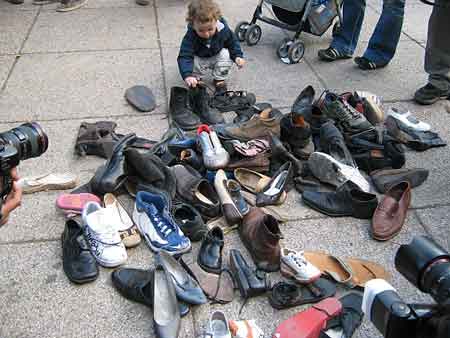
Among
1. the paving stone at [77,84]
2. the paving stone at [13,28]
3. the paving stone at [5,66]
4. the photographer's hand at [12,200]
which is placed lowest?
the paving stone at [13,28]

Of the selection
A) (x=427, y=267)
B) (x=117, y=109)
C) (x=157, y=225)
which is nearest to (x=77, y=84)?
(x=117, y=109)

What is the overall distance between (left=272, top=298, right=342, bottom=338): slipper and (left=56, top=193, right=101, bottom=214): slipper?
130 cm

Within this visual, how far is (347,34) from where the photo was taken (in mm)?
4691

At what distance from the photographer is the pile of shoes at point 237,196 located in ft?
7.80

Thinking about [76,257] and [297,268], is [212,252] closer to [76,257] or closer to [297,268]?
[297,268]

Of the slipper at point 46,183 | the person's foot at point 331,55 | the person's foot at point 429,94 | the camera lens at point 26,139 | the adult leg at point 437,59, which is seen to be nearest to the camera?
the camera lens at point 26,139

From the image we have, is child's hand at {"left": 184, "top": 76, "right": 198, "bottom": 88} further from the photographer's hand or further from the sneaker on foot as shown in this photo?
the photographer's hand

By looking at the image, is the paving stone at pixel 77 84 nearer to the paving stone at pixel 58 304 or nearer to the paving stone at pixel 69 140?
the paving stone at pixel 69 140

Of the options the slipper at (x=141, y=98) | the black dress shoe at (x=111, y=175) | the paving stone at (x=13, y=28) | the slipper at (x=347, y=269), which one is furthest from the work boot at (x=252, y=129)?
the paving stone at (x=13, y=28)

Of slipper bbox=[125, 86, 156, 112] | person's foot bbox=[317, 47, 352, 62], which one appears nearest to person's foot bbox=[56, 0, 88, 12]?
slipper bbox=[125, 86, 156, 112]

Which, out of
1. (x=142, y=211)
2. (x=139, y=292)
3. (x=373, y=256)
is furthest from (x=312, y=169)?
(x=139, y=292)

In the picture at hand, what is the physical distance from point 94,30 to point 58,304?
12.2 feet

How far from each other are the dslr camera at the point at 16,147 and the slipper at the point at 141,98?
1622 millimetres

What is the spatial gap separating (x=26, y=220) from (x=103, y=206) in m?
0.43
